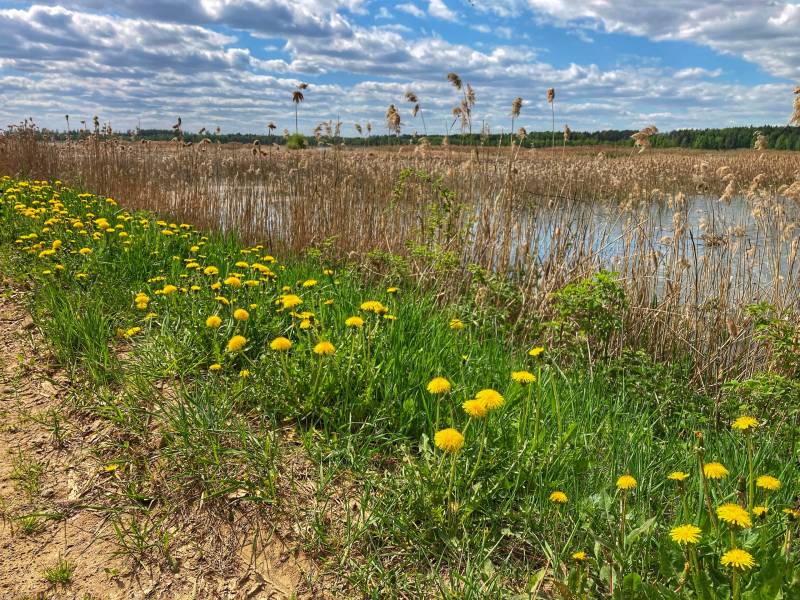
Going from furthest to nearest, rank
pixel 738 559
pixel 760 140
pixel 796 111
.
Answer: pixel 760 140 < pixel 796 111 < pixel 738 559

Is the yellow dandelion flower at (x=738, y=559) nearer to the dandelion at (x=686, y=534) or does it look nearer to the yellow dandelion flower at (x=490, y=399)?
the dandelion at (x=686, y=534)

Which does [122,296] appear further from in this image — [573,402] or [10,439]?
[573,402]

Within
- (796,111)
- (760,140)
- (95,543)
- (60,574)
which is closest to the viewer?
(60,574)

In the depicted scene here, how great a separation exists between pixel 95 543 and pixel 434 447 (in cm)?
134

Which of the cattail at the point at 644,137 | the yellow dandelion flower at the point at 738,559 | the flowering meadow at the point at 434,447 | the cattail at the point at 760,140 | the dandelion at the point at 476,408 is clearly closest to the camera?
the yellow dandelion flower at the point at 738,559

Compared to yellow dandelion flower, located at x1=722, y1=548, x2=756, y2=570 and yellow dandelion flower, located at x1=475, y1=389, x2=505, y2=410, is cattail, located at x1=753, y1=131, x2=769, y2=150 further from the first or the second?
yellow dandelion flower, located at x1=722, y1=548, x2=756, y2=570

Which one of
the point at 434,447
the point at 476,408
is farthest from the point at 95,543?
the point at 476,408

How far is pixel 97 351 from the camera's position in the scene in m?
3.20

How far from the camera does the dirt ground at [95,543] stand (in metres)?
1.92

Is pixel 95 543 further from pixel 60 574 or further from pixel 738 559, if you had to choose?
pixel 738 559

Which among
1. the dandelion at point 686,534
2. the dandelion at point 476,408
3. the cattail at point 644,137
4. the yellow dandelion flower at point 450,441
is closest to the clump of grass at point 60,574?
the yellow dandelion flower at point 450,441

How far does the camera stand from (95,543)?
2.11m

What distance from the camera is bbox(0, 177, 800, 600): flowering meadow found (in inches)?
67.6

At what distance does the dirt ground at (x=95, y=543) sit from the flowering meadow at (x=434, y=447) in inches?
3.4
